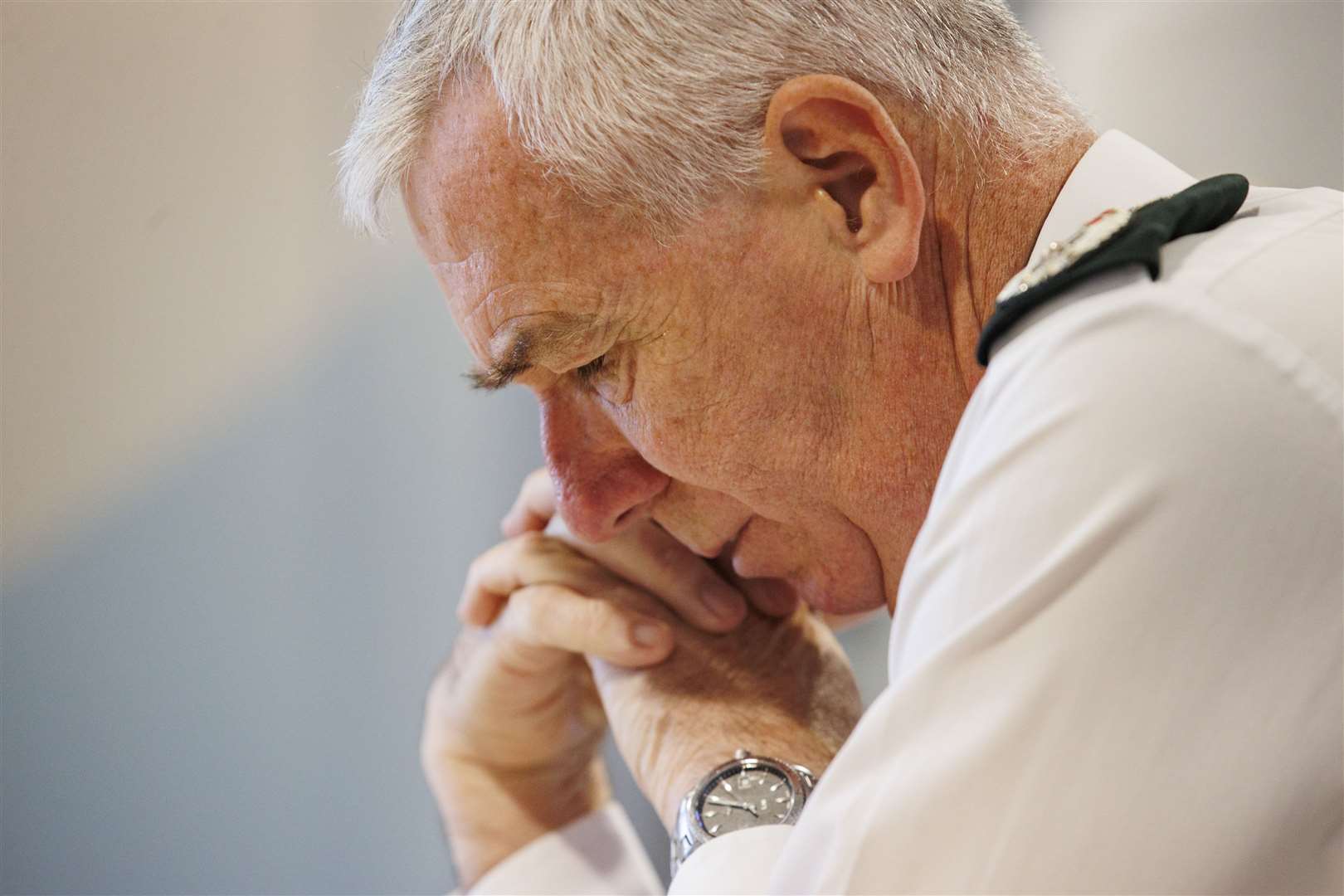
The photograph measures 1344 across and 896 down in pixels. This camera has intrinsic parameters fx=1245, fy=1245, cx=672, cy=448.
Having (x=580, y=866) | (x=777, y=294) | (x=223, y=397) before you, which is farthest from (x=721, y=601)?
(x=223, y=397)

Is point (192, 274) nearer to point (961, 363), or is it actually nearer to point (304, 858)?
point (304, 858)

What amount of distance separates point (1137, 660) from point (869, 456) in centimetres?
42

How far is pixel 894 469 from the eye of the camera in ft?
3.20

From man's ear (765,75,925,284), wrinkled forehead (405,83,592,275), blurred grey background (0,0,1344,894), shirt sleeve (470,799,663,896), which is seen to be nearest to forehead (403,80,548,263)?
wrinkled forehead (405,83,592,275)

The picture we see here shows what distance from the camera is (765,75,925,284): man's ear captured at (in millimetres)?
866

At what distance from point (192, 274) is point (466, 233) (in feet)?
2.70

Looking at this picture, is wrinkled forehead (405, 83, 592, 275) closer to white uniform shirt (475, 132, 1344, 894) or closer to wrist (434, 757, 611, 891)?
white uniform shirt (475, 132, 1344, 894)

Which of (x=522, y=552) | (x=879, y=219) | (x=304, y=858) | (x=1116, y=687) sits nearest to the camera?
(x=1116, y=687)

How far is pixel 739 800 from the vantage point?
3.74ft

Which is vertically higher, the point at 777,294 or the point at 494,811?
the point at 777,294

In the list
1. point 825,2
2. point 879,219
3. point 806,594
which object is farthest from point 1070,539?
point 806,594

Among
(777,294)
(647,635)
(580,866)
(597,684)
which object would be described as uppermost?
(777,294)

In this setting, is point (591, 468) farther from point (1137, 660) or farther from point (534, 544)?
point (1137, 660)

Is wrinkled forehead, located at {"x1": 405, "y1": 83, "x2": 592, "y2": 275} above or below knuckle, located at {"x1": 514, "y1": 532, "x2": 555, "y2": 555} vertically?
above
